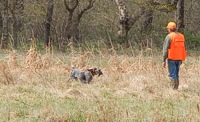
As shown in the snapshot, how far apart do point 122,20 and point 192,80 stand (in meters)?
12.3

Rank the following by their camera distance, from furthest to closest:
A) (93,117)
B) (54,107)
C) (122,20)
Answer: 1. (122,20)
2. (54,107)
3. (93,117)

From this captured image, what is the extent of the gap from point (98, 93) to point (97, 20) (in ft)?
78.0

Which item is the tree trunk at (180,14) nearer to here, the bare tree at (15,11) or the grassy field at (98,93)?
the bare tree at (15,11)

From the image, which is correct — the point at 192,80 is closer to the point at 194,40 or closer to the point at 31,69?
the point at 31,69

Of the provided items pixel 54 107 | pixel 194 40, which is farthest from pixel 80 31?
pixel 54 107

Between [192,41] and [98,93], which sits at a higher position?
[98,93]

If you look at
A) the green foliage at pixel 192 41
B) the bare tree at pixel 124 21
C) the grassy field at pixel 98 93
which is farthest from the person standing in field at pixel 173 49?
the green foliage at pixel 192 41

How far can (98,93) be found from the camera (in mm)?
9969

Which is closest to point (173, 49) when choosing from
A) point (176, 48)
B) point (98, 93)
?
point (176, 48)

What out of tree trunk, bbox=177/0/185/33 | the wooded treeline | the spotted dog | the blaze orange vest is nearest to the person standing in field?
the blaze orange vest

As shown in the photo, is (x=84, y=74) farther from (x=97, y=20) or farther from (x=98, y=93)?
(x=97, y=20)

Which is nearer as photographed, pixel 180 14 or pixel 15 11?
pixel 180 14

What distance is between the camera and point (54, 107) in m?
8.19

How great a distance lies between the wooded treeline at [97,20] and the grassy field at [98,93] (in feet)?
30.4
